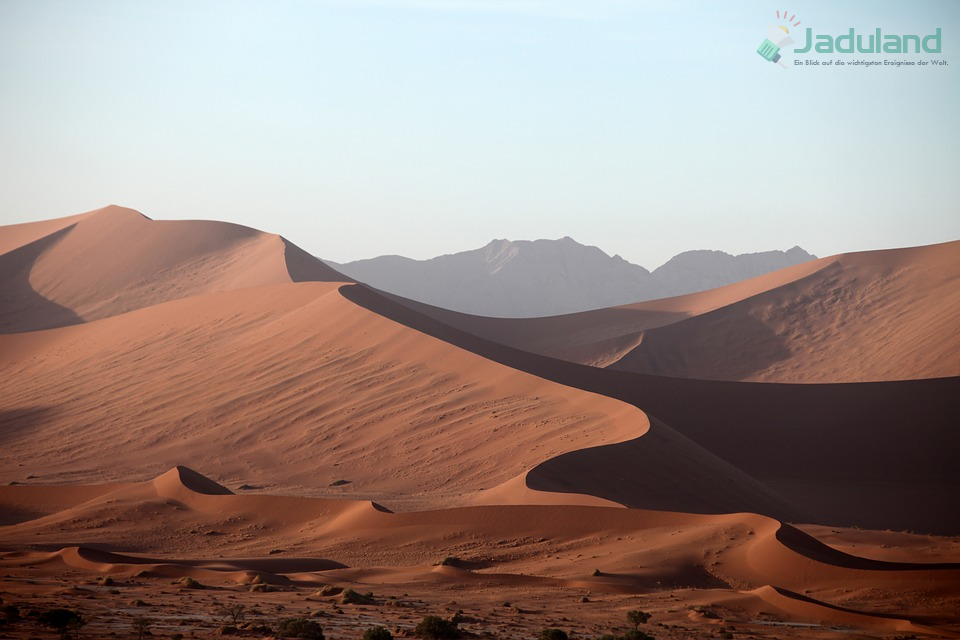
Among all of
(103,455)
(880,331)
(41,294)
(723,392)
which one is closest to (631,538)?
(103,455)

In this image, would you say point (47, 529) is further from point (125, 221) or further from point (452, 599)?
point (125, 221)

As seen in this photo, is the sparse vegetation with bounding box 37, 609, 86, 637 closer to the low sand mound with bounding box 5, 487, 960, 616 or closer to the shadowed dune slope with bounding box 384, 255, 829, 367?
the low sand mound with bounding box 5, 487, 960, 616

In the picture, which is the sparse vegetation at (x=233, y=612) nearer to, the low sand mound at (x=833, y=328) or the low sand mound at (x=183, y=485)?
the low sand mound at (x=183, y=485)

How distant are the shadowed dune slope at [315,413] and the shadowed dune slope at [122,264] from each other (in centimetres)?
1950

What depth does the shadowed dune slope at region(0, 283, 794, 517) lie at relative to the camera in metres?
29.9

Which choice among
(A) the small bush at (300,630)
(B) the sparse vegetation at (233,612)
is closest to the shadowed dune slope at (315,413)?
(B) the sparse vegetation at (233,612)

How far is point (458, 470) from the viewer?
30406 millimetres

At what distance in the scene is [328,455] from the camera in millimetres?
33469

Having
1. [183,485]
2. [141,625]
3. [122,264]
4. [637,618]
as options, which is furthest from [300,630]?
[122,264]

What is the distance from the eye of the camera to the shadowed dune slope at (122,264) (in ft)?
229

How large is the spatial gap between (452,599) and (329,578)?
278 cm

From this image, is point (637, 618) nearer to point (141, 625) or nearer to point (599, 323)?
Answer: point (141, 625)

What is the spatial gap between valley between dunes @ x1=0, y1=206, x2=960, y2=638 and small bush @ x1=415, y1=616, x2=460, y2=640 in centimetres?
80

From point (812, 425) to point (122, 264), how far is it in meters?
52.3
